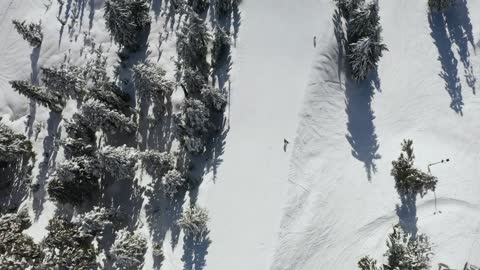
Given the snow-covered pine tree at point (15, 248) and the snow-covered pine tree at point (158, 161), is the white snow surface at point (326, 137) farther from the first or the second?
the snow-covered pine tree at point (158, 161)

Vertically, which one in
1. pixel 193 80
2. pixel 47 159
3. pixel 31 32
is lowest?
pixel 47 159

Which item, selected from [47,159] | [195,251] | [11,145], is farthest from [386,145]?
[11,145]

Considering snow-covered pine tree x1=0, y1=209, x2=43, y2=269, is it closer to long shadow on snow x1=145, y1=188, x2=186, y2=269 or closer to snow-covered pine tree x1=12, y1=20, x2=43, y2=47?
long shadow on snow x1=145, y1=188, x2=186, y2=269

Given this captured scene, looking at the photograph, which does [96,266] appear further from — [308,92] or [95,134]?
[308,92]

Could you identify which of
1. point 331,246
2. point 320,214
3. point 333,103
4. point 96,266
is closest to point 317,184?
point 320,214

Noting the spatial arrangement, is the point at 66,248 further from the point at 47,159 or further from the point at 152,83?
the point at 152,83
